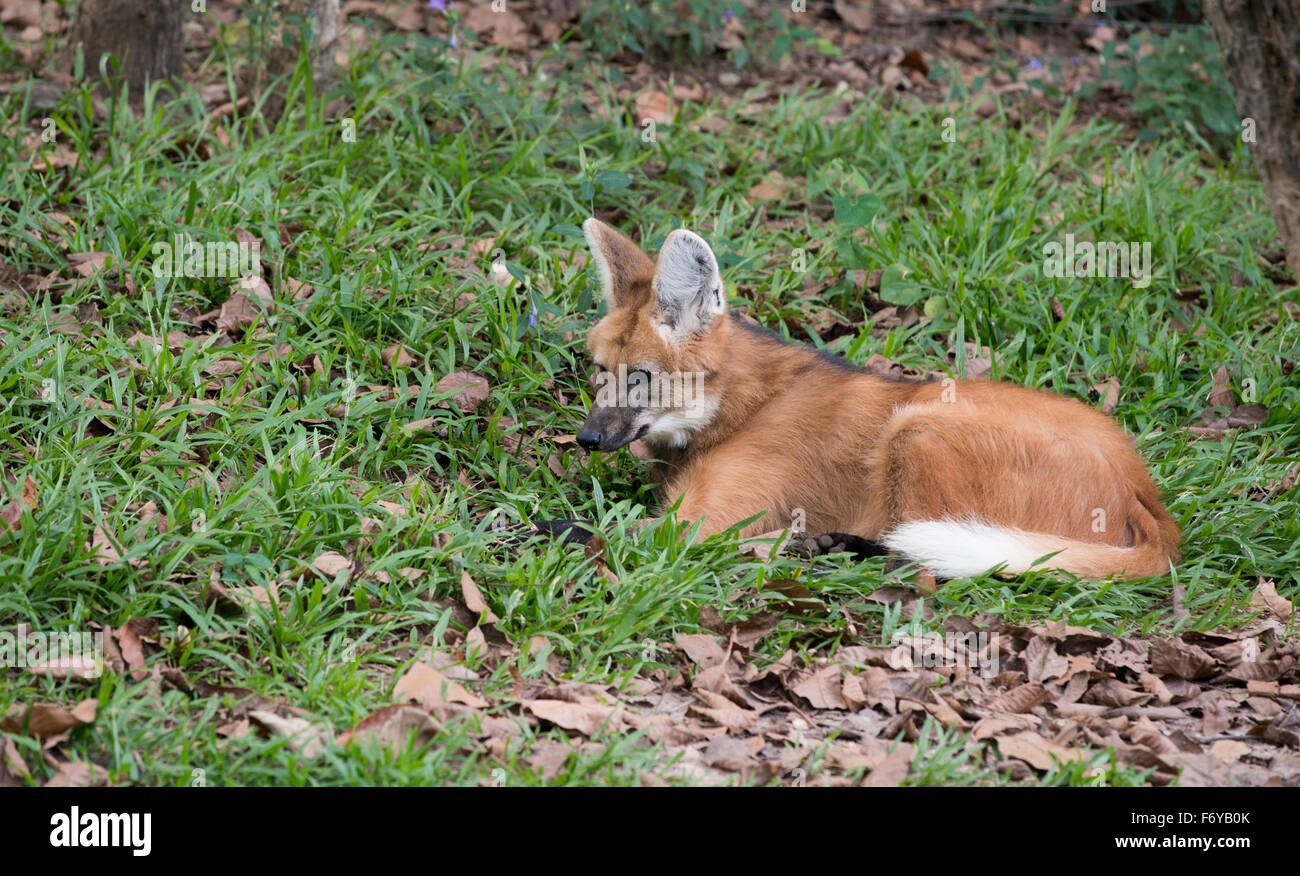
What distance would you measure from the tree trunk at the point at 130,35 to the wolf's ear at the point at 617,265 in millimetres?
2729

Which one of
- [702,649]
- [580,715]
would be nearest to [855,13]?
[702,649]

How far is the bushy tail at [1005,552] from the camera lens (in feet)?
10.9

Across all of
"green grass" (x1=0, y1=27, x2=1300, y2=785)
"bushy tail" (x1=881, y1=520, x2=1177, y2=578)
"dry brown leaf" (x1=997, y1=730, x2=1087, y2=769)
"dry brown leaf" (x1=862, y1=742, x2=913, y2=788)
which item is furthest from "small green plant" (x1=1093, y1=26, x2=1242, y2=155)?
"dry brown leaf" (x1=862, y1=742, x2=913, y2=788)

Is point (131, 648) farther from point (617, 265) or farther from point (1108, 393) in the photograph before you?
point (1108, 393)

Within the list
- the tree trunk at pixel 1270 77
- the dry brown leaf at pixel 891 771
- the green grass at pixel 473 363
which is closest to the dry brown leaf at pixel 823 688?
the green grass at pixel 473 363

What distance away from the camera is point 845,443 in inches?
149

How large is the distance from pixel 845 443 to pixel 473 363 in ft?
4.93

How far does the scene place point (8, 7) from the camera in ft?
19.8

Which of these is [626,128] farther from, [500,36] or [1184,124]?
[1184,124]

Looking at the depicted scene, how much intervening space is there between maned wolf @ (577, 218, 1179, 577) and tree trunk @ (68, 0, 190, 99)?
2768 mm

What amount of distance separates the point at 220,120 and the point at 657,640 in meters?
3.54

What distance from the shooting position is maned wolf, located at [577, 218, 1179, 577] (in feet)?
11.6

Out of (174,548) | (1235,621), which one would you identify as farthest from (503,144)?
(1235,621)

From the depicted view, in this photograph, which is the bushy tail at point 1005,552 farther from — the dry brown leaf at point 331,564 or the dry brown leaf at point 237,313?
the dry brown leaf at point 237,313
